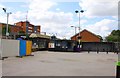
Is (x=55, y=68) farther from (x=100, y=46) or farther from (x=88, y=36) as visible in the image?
(x=88, y=36)

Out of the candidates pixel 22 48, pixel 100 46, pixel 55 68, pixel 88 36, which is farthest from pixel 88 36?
pixel 55 68

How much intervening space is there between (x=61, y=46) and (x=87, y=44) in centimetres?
1322

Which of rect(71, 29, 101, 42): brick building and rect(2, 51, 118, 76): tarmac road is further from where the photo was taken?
rect(71, 29, 101, 42): brick building

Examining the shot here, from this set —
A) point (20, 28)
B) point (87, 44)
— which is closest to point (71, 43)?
point (87, 44)

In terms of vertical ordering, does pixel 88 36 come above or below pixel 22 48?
above

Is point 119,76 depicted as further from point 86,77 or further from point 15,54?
point 15,54

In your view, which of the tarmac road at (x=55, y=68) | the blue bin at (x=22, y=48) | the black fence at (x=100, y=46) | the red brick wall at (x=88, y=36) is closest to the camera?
the tarmac road at (x=55, y=68)

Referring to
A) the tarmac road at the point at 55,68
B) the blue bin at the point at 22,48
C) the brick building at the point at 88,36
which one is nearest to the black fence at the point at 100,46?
the blue bin at the point at 22,48

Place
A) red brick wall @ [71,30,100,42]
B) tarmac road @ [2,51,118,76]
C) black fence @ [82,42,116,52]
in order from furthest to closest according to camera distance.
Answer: red brick wall @ [71,30,100,42], black fence @ [82,42,116,52], tarmac road @ [2,51,118,76]

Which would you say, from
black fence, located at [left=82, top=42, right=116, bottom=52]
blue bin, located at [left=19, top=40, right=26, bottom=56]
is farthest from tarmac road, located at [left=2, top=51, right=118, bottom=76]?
black fence, located at [left=82, top=42, right=116, bottom=52]

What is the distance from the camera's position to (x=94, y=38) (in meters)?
120

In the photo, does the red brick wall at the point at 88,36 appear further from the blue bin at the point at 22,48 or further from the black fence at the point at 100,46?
the blue bin at the point at 22,48

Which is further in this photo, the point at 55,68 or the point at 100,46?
the point at 100,46

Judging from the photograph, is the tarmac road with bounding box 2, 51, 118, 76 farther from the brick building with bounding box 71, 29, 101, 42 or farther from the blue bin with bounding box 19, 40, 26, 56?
the brick building with bounding box 71, 29, 101, 42
